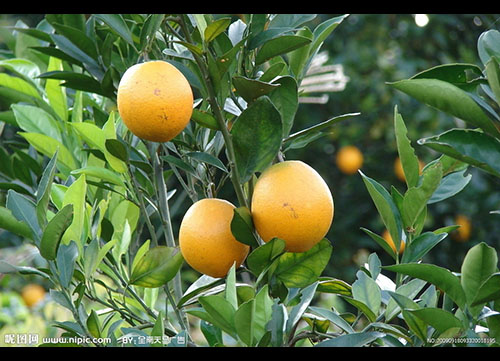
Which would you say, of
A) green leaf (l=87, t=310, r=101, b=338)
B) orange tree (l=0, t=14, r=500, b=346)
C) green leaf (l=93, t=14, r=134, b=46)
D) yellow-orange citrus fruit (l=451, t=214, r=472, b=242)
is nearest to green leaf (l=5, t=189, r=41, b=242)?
orange tree (l=0, t=14, r=500, b=346)

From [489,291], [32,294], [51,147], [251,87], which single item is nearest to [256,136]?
[251,87]

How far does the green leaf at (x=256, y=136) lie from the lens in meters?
0.66

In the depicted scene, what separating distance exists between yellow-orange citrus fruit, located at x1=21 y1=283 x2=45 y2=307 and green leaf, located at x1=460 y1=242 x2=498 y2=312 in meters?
1.95

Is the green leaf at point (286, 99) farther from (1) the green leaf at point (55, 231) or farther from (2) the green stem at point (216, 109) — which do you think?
(1) the green leaf at point (55, 231)

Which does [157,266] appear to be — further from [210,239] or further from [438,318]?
[438,318]

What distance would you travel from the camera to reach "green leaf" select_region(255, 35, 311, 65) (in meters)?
0.69

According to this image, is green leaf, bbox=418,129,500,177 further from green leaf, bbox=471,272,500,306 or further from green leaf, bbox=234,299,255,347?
green leaf, bbox=234,299,255,347

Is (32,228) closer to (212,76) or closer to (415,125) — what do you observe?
(212,76)

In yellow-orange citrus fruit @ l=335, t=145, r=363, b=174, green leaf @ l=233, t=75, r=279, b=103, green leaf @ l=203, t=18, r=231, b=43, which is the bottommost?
yellow-orange citrus fruit @ l=335, t=145, r=363, b=174

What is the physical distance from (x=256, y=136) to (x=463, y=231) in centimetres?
226

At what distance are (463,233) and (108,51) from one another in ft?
7.12

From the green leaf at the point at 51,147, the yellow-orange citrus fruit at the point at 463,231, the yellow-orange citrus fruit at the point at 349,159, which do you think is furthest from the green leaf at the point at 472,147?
the yellow-orange citrus fruit at the point at 349,159

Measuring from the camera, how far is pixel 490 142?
0.57 m
